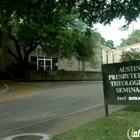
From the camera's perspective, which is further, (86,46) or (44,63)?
(44,63)

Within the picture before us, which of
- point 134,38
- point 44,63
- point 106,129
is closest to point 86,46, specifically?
point 44,63

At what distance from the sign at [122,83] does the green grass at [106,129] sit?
0.50 meters

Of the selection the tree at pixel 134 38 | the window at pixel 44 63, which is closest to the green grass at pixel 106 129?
the window at pixel 44 63

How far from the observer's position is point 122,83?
254 inches

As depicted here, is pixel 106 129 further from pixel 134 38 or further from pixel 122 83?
pixel 134 38

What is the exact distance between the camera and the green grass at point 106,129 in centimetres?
491

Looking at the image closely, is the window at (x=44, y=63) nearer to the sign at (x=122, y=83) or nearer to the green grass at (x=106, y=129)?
the sign at (x=122, y=83)

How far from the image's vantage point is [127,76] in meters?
6.36

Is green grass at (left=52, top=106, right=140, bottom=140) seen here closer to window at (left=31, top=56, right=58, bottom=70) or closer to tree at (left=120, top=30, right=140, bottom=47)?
window at (left=31, top=56, right=58, bottom=70)

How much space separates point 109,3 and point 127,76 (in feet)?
9.11

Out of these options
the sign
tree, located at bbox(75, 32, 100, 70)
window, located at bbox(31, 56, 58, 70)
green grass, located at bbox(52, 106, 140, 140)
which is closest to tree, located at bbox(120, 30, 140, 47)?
window, located at bbox(31, 56, 58, 70)

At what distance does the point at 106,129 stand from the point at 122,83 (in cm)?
165

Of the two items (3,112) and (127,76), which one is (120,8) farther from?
(3,112)

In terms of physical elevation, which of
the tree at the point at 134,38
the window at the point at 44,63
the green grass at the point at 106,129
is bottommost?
the green grass at the point at 106,129
